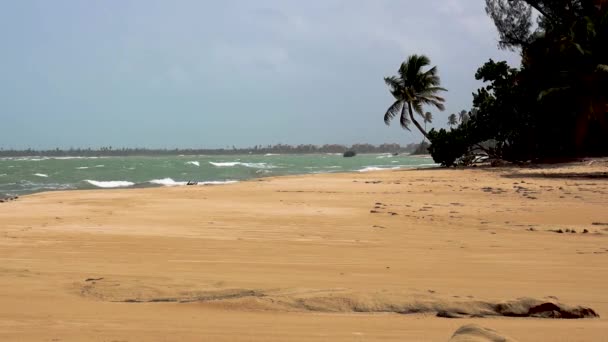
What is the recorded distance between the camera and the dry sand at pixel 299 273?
10.1 ft

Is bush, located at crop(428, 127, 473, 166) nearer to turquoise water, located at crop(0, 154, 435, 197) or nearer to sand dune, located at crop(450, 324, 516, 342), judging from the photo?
turquoise water, located at crop(0, 154, 435, 197)

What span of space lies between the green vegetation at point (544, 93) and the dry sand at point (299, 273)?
16757mm

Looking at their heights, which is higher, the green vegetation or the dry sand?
the green vegetation

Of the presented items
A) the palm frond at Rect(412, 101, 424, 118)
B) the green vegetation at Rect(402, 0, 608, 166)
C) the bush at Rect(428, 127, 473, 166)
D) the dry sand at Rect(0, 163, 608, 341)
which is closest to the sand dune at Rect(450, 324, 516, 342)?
the dry sand at Rect(0, 163, 608, 341)

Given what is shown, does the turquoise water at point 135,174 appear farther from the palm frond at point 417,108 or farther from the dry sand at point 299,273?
Answer: the dry sand at point 299,273

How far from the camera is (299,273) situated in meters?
4.80

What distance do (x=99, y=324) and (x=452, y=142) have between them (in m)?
31.0

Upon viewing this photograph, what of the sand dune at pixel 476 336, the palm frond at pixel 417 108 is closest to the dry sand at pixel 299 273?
the sand dune at pixel 476 336

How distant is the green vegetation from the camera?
25312 mm

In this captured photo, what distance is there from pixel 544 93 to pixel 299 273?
2269 cm

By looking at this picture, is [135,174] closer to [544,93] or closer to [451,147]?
[451,147]

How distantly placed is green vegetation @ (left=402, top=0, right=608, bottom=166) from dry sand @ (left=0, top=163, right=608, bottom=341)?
16.8 metres

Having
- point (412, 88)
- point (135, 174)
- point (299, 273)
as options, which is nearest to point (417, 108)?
point (412, 88)

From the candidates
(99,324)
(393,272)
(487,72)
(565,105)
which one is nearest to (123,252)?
(393,272)
